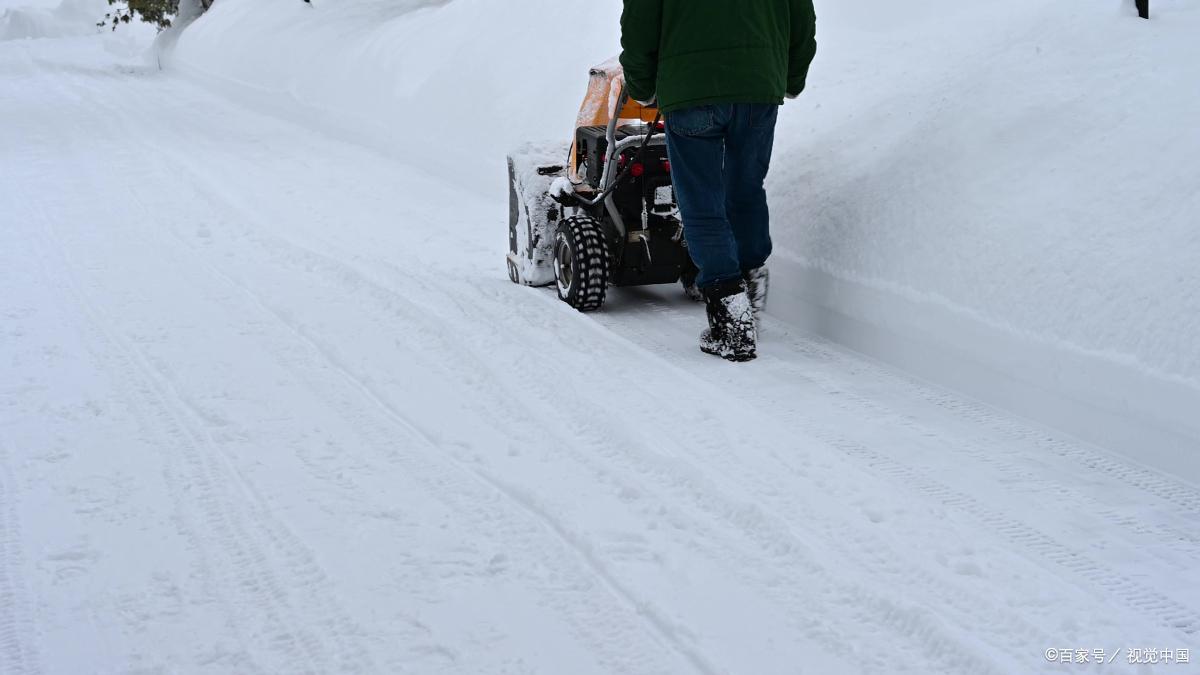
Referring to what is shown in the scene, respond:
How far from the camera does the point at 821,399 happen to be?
174 inches

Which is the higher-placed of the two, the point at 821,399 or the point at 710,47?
the point at 710,47

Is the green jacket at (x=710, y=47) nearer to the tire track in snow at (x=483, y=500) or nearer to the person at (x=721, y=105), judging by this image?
the person at (x=721, y=105)

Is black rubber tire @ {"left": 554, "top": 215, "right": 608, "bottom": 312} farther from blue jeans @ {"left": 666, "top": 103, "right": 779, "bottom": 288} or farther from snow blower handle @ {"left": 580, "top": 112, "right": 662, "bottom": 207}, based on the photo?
blue jeans @ {"left": 666, "top": 103, "right": 779, "bottom": 288}

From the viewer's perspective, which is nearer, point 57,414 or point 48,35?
point 57,414

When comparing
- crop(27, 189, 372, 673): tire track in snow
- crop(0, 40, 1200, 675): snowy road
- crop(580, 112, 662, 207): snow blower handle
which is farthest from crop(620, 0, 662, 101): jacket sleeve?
crop(27, 189, 372, 673): tire track in snow

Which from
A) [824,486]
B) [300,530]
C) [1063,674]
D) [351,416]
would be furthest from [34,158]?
[1063,674]

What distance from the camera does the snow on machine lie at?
560 centimetres

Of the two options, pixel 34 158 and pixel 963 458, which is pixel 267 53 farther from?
pixel 963 458

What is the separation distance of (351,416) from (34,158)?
8148 mm

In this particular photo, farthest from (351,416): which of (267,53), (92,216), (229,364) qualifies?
(267,53)

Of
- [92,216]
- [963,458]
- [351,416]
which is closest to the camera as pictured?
[963,458]

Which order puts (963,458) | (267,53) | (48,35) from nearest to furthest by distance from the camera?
(963,458), (267,53), (48,35)

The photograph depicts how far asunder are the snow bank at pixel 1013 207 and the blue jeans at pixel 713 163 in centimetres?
66

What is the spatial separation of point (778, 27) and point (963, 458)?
209 cm
